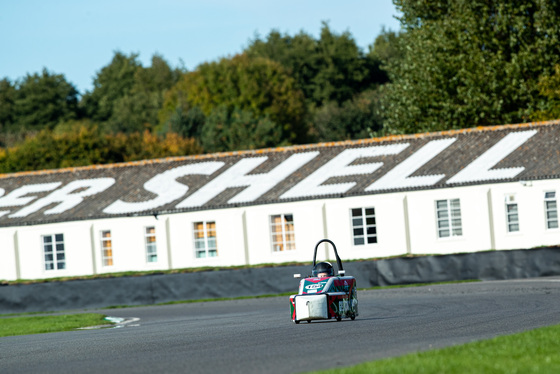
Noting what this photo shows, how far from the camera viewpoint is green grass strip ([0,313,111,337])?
29.6m

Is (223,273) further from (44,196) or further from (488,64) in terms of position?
(488,64)

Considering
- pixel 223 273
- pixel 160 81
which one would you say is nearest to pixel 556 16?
pixel 223 273

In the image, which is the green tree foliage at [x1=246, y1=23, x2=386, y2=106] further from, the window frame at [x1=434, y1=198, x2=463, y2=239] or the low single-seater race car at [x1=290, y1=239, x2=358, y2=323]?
the low single-seater race car at [x1=290, y1=239, x2=358, y2=323]

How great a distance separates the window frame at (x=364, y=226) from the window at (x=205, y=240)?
271 inches

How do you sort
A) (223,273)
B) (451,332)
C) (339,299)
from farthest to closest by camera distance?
(223,273)
(339,299)
(451,332)

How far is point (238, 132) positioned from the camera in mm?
100312

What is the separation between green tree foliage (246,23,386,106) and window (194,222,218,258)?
70.8 metres

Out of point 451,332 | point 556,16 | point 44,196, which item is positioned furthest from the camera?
point 556,16

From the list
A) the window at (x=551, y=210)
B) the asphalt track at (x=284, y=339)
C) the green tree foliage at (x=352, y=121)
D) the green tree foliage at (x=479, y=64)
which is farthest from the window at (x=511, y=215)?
the green tree foliage at (x=352, y=121)

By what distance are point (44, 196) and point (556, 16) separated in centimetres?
3239

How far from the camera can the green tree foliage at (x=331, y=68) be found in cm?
12144

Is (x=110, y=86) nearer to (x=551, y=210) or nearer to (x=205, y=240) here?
(x=205, y=240)

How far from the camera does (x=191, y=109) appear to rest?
109 m

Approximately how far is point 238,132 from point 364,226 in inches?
2145
